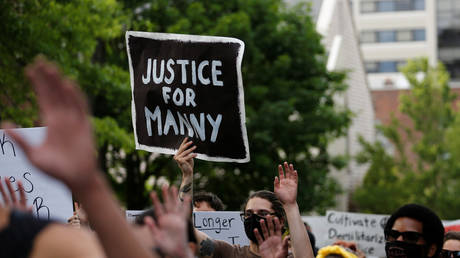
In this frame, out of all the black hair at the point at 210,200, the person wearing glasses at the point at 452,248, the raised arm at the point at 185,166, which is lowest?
the black hair at the point at 210,200

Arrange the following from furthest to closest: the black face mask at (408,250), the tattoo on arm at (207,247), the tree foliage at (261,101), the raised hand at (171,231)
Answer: the tree foliage at (261,101), the black face mask at (408,250), the tattoo on arm at (207,247), the raised hand at (171,231)

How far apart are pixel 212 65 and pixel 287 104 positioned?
15.4 metres

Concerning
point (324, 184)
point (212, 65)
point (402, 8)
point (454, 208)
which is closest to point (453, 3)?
point (402, 8)

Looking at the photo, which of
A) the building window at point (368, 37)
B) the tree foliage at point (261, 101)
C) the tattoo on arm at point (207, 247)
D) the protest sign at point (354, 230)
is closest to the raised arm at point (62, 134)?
the tattoo on arm at point (207, 247)

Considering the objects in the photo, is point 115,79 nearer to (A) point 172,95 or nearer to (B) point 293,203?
(A) point 172,95

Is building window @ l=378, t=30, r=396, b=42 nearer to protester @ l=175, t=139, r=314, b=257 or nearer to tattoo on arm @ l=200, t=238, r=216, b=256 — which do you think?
protester @ l=175, t=139, r=314, b=257

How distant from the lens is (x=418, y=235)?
14.7 feet

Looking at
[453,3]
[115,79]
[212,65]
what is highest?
[212,65]

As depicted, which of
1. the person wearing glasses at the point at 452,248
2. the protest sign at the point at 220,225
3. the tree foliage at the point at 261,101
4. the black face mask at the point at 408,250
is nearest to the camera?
the black face mask at the point at 408,250

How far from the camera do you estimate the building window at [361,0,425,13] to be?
68.6m

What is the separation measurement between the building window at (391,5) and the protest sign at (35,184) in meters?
64.8

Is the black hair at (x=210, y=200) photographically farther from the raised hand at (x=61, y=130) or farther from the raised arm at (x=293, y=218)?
the raised hand at (x=61, y=130)

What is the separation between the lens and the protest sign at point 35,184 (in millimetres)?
5367

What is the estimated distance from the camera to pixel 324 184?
23172 millimetres
